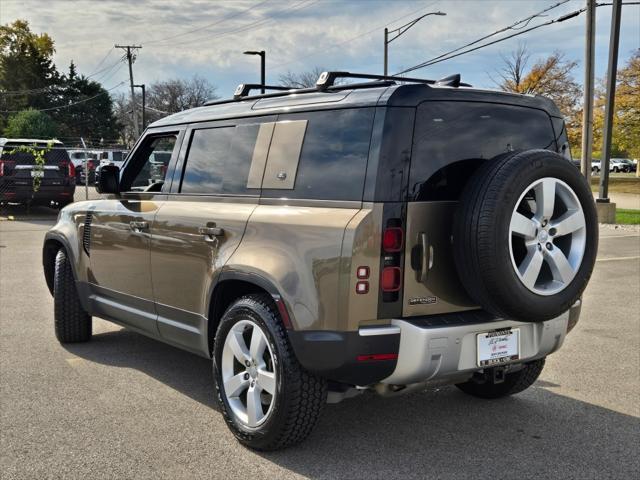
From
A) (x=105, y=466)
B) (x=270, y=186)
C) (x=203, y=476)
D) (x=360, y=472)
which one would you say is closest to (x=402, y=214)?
(x=270, y=186)

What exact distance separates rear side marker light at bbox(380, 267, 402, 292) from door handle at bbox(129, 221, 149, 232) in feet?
6.63

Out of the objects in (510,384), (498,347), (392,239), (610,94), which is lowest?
(510,384)

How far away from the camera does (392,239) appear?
320cm

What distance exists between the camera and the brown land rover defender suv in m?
3.18

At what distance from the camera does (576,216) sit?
3412mm

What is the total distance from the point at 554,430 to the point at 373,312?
1555mm

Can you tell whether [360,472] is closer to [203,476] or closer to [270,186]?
[203,476]

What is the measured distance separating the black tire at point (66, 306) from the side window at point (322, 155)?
8.82 feet

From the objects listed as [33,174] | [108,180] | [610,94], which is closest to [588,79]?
[610,94]

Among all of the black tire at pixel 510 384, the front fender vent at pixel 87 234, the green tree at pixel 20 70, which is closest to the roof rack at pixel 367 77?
the black tire at pixel 510 384

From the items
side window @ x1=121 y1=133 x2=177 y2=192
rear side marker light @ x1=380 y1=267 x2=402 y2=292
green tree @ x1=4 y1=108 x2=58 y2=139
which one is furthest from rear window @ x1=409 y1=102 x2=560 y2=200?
green tree @ x1=4 y1=108 x2=58 y2=139

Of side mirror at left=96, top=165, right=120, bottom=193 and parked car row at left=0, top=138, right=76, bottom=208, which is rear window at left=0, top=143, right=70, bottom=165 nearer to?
parked car row at left=0, top=138, right=76, bottom=208

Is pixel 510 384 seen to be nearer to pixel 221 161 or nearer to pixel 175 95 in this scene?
pixel 221 161

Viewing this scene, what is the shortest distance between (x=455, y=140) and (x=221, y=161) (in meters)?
1.48
